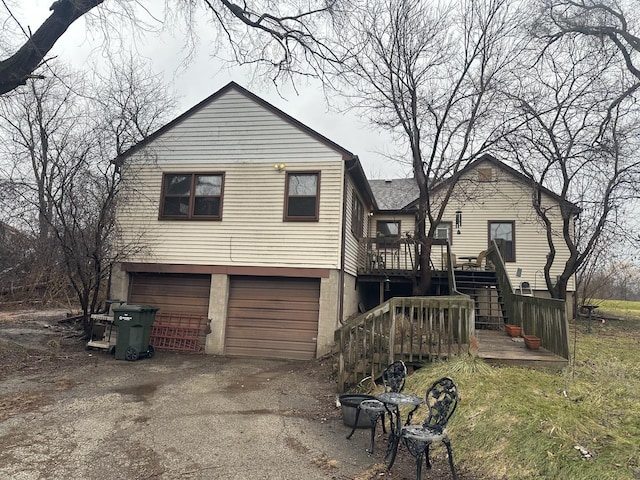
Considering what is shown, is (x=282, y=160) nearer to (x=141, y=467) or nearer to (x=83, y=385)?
(x=83, y=385)

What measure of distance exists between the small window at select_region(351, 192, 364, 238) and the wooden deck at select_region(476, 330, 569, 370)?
217 inches

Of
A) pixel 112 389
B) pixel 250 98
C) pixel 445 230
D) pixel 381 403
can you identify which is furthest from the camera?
pixel 445 230

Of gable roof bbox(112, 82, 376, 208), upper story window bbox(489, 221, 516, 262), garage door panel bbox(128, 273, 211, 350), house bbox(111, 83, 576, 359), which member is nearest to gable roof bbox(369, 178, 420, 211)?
upper story window bbox(489, 221, 516, 262)

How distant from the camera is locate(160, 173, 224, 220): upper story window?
37.3 feet

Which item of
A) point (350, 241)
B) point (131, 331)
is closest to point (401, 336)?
point (350, 241)

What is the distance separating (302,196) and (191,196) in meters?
3.15

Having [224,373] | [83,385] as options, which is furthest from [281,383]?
[83,385]

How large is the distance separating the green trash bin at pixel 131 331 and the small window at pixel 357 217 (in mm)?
6313

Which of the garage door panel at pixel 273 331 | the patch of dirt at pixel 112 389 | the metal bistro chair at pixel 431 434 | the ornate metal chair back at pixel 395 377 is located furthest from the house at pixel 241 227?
the metal bistro chair at pixel 431 434

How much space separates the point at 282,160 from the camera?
1108cm

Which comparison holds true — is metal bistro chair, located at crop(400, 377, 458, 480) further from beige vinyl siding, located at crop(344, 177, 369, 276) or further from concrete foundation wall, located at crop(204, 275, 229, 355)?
concrete foundation wall, located at crop(204, 275, 229, 355)

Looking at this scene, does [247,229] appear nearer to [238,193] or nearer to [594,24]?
[238,193]

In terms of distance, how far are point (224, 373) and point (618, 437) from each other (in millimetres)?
6867

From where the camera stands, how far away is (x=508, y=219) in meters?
17.9
